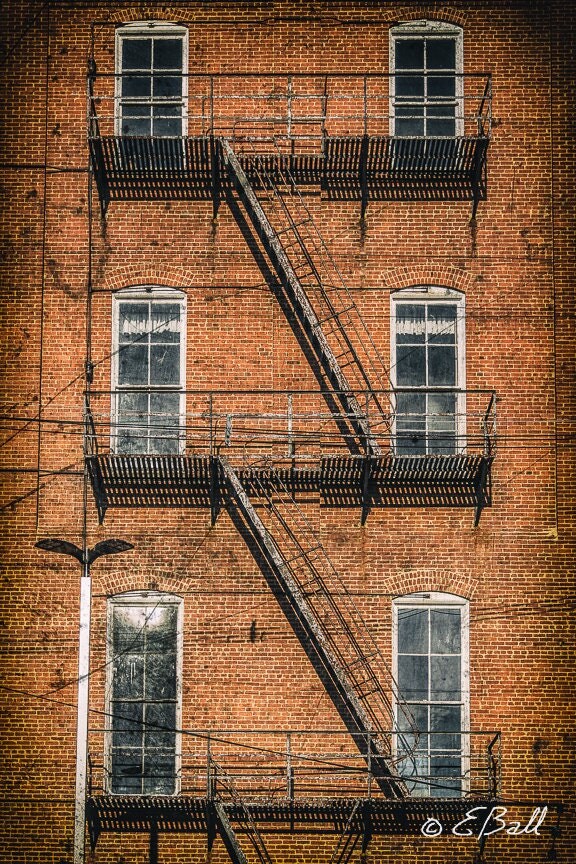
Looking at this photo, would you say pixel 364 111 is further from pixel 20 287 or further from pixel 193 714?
pixel 193 714

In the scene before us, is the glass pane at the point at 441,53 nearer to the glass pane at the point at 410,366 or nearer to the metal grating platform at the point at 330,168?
the metal grating platform at the point at 330,168

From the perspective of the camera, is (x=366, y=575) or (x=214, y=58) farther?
(x=214, y=58)

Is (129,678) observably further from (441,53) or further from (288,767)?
(441,53)

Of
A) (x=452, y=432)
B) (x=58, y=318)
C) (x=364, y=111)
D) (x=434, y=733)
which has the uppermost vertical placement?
(x=364, y=111)

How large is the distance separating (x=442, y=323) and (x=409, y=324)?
50 cm

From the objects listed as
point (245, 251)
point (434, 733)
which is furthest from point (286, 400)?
point (434, 733)

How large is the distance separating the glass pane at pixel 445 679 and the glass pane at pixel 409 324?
15.5ft

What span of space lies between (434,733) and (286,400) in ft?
17.1

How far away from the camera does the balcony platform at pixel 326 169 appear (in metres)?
17.8

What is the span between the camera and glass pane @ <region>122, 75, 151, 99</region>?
60.0 ft

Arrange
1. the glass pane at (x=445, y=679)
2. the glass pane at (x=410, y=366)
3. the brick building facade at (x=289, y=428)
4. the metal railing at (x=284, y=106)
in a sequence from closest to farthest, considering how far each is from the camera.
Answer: the brick building facade at (x=289, y=428)
the glass pane at (x=445, y=679)
the glass pane at (x=410, y=366)
the metal railing at (x=284, y=106)

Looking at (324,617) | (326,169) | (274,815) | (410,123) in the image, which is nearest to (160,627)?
(324,617)

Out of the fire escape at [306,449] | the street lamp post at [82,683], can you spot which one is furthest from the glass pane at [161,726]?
the street lamp post at [82,683]

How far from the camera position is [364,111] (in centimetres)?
1794
